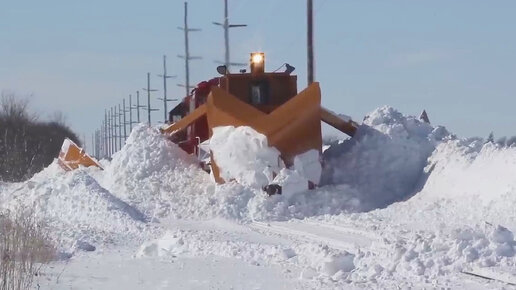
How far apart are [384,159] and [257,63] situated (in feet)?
12.0

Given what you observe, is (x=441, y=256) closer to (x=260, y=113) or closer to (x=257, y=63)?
(x=260, y=113)

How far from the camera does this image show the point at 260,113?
20.2 meters

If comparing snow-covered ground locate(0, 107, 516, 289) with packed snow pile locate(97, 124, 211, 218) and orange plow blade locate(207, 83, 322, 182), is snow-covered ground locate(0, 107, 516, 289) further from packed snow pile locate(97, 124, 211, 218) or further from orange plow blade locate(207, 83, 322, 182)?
orange plow blade locate(207, 83, 322, 182)

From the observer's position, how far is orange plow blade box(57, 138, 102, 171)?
27.9 meters

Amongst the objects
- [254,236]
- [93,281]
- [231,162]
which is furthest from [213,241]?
[231,162]

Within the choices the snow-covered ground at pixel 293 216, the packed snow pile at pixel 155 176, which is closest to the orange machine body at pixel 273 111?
the snow-covered ground at pixel 293 216

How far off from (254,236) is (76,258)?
11.7 feet

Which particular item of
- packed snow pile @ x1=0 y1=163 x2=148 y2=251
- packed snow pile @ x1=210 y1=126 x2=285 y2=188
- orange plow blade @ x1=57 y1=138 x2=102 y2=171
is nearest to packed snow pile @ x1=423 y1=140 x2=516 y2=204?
packed snow pile @ x1=210 y1=126 x2=285 y2=188

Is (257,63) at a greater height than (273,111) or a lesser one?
greater

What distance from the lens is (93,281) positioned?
10.9 metres

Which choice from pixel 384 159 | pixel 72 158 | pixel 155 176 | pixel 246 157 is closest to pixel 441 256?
pixel 246 157

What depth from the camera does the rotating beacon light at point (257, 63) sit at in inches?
871

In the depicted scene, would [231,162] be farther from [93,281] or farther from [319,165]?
[93,281]

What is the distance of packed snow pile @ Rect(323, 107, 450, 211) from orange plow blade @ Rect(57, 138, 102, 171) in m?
8.72
